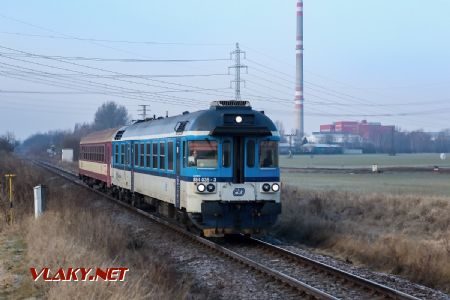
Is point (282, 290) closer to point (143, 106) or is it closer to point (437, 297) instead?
point (437, 297)

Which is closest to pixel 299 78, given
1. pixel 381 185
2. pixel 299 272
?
pixel 381 185

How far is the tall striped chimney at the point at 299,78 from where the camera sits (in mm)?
146250

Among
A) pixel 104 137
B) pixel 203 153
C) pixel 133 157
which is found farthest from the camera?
pixel 104 137

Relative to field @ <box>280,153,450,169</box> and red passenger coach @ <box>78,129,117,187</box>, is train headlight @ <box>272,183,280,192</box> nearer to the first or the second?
red passenger coach @ <box>78,129,117,187</box>

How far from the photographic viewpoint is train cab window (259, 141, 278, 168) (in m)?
14.3

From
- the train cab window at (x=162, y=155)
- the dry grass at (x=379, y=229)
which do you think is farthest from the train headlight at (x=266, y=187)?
the train cab window at (x=162, y=155)

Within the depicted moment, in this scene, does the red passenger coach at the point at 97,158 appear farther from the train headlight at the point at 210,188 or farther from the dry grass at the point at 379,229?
the train headlight at the point at 210,188

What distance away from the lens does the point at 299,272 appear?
10992 mm

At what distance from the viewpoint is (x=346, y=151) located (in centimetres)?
15462

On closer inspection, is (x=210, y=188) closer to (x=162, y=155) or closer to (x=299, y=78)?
(x=162, y=155)

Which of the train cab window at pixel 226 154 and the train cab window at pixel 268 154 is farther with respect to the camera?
the train cab window at pixel 268 154

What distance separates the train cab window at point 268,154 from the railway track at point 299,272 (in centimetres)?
187

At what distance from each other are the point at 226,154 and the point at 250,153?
624 mm

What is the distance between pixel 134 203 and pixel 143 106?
49488 mm
